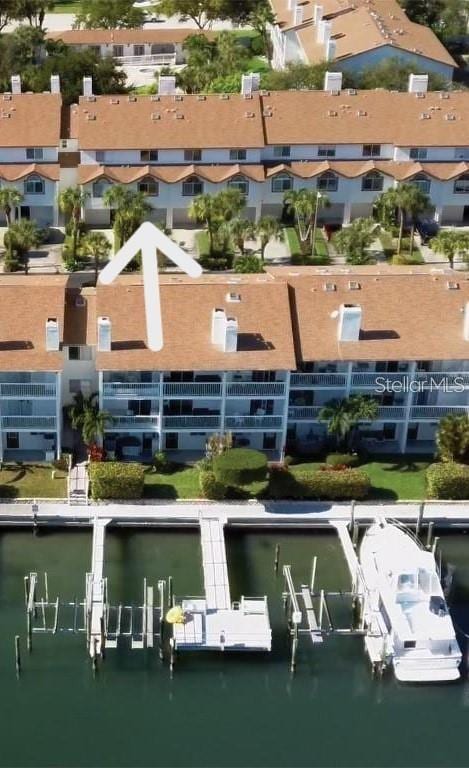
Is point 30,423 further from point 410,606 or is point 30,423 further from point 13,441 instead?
point 410,606

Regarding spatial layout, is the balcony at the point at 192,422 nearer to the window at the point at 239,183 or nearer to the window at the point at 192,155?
the window at the point at 239,183

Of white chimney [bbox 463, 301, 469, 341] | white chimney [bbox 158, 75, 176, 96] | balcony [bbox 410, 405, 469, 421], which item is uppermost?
white chimney [bbox 158, 75, 176, 96]

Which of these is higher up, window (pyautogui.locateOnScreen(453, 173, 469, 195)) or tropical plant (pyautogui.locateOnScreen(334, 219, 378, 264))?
window (pyautogui.locateOnScreen(453, 173, 469, 195))

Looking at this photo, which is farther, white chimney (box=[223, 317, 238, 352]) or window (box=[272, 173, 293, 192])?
window (box=[272, 173, 293, 192])

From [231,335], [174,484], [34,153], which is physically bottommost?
[174,484]

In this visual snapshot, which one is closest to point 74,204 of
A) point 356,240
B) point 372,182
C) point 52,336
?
point 356,240

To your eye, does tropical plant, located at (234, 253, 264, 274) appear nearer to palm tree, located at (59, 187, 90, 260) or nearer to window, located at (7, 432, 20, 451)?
palm tree, located at (59, 187, 90, 260)

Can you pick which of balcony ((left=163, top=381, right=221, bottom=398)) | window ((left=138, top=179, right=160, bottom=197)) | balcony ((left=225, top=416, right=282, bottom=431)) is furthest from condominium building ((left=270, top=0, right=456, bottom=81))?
balcony ((left=163, top=381, right=221, bottom=398))
